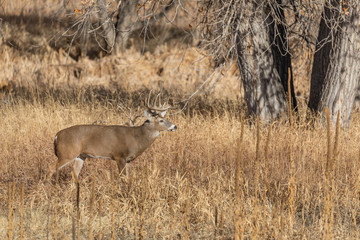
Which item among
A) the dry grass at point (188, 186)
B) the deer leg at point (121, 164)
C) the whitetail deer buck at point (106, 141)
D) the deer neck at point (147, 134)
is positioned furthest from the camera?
the deer neck at point (147, 134)

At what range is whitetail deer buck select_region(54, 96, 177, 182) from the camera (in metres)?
6.43

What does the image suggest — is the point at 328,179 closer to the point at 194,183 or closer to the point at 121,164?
the point at 194,183

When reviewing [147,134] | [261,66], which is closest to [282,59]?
[261,66]

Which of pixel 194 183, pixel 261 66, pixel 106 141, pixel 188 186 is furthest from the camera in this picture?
pixel 261 66

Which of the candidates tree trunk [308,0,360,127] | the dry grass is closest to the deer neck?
the dry grass

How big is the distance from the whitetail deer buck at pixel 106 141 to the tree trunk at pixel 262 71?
97.3 inches

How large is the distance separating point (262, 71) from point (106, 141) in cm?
348

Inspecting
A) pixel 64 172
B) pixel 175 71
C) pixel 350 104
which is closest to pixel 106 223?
pixel 64 172

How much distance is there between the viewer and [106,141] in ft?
21.6

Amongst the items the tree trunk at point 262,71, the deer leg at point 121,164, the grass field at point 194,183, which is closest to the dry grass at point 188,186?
the grass field at point 194,183

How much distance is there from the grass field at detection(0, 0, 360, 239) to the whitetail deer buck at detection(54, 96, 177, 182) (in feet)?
0.85

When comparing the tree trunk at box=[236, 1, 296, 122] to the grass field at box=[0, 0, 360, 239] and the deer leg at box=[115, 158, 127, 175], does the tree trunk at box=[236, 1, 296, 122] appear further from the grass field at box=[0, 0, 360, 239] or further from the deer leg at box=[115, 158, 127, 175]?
the deer leg at box=[115, 158, 127, 175]

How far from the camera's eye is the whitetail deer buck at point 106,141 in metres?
6.43

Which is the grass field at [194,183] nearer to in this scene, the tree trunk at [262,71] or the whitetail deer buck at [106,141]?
the whitetail deer buck at [106,141]
